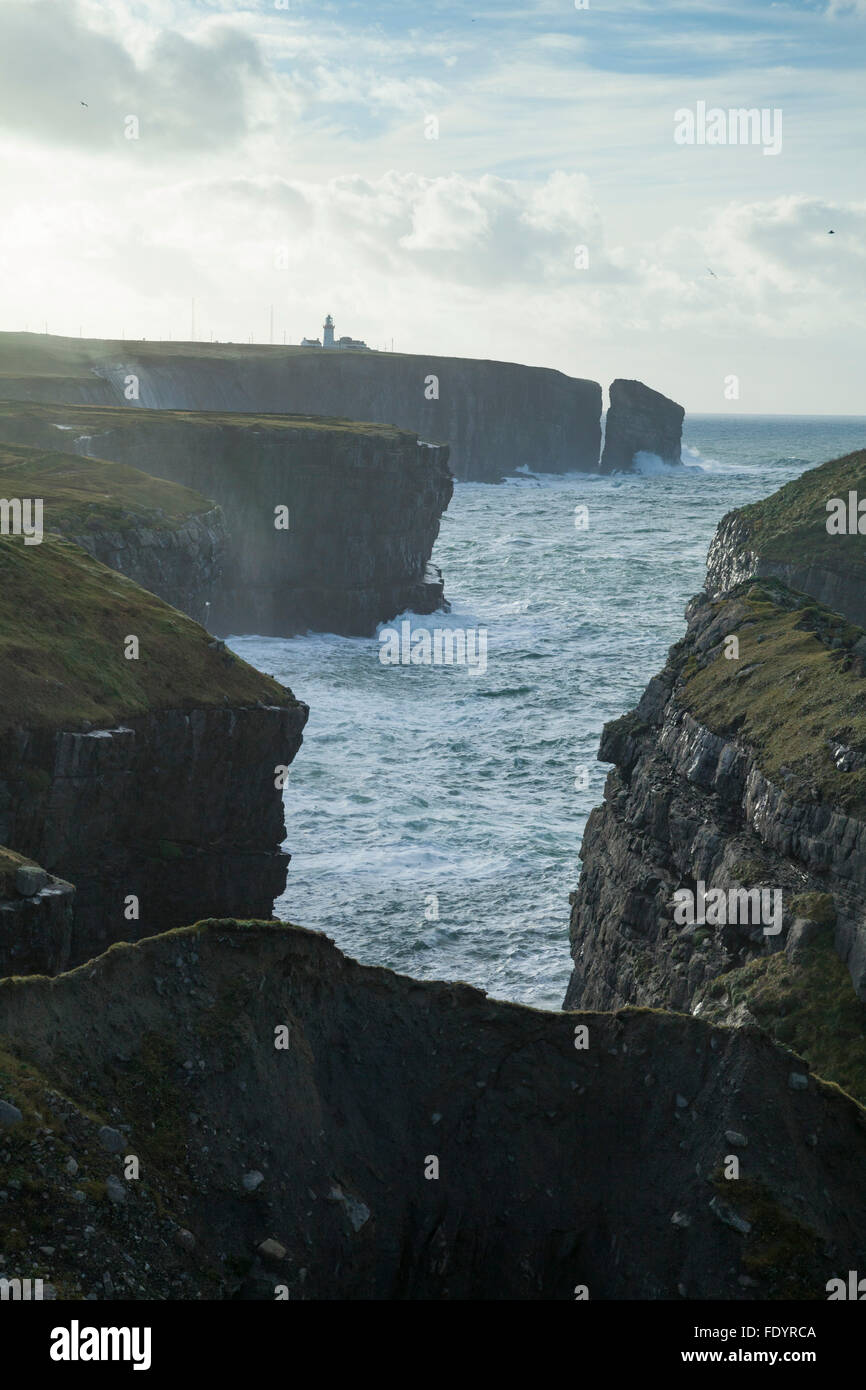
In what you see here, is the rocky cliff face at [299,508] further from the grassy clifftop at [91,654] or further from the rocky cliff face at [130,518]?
the grassy clifftop at [91,654]

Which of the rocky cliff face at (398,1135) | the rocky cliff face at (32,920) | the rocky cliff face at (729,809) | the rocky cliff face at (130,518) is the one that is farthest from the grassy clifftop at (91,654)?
the rocky cliff face at (398,1135)

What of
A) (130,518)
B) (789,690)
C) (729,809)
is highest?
(130,518)

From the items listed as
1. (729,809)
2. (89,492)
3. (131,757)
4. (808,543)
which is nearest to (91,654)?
(131,757)

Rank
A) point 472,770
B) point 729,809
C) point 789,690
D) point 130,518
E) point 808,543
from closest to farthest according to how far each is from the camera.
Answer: point 729,809 < point 789,690 < point 130,518 < point 472,770 < point 808,543

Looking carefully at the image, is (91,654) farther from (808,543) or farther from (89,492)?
(808,543)

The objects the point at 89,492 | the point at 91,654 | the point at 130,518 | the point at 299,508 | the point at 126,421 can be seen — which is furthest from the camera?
the point at 299,508
